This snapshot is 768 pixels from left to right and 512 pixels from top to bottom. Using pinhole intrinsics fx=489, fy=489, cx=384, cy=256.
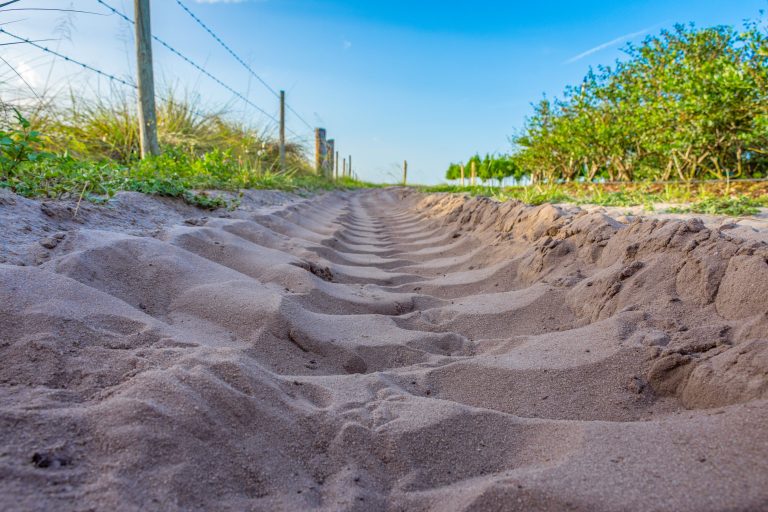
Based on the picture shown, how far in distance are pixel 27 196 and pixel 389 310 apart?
195 centimetres

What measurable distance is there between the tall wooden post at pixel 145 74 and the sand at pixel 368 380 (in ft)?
9.02

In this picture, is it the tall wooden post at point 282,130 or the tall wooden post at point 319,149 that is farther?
the tall wooden post at point 319,149

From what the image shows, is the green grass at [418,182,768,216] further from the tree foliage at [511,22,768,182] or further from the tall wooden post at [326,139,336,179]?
the tall wooden post at [326,139,336,179]

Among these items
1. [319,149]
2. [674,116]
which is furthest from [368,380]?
[319,149]

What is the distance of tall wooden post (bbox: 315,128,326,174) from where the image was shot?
47.5 feet

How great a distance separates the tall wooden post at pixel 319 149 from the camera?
14492mm

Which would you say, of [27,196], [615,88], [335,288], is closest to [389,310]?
[335,288]

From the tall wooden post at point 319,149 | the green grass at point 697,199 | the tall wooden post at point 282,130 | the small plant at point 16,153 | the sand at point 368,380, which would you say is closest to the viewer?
the sand at point 368,380

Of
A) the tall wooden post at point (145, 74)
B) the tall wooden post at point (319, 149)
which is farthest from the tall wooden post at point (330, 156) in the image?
the tall wooden post at point (145, 74)

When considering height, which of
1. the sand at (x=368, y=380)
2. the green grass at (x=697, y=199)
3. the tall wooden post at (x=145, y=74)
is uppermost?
the tall wooden post at (x=145, y=74)

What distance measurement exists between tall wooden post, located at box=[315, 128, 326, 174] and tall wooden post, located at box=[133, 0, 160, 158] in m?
9.26

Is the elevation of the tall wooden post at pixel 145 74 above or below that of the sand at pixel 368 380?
above

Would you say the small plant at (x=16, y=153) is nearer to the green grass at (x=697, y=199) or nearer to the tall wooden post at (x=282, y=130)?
the green grass at (x=697, y=199)

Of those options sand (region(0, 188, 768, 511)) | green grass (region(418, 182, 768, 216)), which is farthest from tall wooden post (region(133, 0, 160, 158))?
green grass (region(418, 182, 768, 216))
